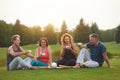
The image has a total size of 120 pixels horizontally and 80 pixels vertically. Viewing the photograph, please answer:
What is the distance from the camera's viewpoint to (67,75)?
7090mm

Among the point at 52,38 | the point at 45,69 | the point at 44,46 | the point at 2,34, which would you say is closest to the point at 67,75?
the point at 45,69

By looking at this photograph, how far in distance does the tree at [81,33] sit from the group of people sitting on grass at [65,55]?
37.9m

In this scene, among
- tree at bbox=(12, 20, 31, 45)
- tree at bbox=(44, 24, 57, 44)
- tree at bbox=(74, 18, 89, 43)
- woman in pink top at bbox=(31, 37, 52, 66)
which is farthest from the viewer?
tree at bbox=(44, 24, 57, 44)

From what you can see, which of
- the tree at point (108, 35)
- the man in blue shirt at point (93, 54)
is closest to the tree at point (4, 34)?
the tree at point (108, 35)

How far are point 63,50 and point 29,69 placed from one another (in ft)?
3.76

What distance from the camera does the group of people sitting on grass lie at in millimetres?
8523

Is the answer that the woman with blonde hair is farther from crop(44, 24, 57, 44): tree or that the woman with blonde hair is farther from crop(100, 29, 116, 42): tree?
crop(100, 29, 116, 42): tree

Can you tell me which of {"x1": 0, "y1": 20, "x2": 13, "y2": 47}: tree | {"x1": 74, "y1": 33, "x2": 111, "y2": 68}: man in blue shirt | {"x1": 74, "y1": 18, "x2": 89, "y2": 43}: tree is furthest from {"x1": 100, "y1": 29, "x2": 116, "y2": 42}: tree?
{"x1": 74, "y1": 33, "x2": 111, "y2": 68}: man in blue shirt

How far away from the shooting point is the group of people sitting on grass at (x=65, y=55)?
852 cm

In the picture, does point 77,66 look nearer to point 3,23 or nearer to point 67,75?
point 67,75

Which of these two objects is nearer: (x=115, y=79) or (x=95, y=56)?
(x=115, y=79)

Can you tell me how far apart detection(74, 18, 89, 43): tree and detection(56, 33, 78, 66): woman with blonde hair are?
38.0 m

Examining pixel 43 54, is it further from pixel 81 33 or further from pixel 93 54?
pixel 81 33

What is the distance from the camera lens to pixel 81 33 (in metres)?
47.6
